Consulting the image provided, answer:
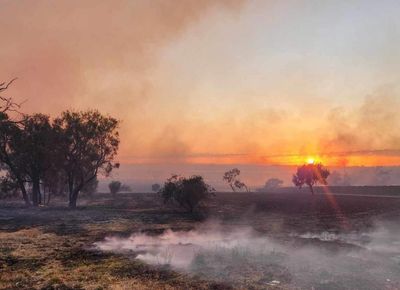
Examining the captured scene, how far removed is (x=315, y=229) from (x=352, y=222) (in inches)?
370

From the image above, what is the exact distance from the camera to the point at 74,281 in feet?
66.1

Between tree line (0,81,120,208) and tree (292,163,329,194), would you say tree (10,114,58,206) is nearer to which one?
tree line (0,81,120,208)

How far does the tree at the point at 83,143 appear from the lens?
7444cm

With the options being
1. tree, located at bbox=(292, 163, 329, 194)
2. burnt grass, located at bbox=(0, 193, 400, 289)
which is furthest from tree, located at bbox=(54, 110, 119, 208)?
tree, located at bbox=(292, 163, 329, 194)

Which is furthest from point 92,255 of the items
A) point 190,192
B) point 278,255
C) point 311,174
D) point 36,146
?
point 311,174

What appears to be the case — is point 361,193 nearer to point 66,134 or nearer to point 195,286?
point 66,134

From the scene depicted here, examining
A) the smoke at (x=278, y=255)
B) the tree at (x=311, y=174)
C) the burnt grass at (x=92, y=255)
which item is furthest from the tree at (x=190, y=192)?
the tree at (x=311, y=174)

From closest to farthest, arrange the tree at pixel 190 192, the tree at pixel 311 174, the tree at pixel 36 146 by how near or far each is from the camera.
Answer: the tree at pixel 190 192 < the tree at pixel 36 146 < the tree at pixel 311 174

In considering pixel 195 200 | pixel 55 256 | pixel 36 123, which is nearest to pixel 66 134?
pixel 36 123

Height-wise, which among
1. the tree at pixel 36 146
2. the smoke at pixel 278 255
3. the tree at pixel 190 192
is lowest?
the smoke at pixel 278 255

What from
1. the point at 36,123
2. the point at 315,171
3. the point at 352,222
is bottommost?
the point at 352,222

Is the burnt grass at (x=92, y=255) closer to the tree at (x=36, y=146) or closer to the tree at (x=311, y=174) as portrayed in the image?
the tree at (x=36, y=146)

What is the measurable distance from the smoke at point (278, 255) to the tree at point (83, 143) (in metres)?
41.1

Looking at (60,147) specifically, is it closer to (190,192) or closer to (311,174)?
(190,192)
